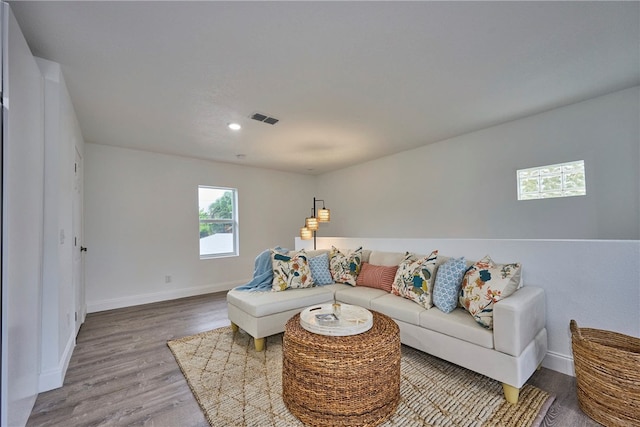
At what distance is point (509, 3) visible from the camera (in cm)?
155

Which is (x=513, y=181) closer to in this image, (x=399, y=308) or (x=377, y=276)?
(x=377, y=276)

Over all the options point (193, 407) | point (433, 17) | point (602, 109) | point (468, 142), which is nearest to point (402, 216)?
point (468, 142)

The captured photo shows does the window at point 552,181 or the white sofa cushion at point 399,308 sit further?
the window at point 552,181

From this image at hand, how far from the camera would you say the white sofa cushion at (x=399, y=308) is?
2391 millimetres

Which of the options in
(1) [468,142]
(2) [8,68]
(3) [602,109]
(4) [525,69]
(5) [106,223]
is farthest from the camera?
(5) [106,223]

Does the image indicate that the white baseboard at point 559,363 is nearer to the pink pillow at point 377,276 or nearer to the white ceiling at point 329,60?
the pink pillow at point 377,276

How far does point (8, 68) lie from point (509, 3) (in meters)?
2.78

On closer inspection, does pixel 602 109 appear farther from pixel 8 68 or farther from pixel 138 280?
pixel 138 280

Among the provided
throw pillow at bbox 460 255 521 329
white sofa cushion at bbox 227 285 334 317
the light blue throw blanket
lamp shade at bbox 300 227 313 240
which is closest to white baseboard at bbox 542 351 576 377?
throw pillow at bbox 460 255 521 329

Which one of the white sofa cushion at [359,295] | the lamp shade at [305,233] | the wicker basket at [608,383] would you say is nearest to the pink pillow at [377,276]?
the white sofa cushion at [359,295]

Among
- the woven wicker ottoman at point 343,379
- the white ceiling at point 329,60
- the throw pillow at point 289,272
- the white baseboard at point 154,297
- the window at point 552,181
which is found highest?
the white ceiling at point 329,60

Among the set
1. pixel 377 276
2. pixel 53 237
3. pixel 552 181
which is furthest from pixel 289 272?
pixel 552 181

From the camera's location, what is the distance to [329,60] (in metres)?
2.05

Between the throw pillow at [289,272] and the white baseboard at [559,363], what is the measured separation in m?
2.27
